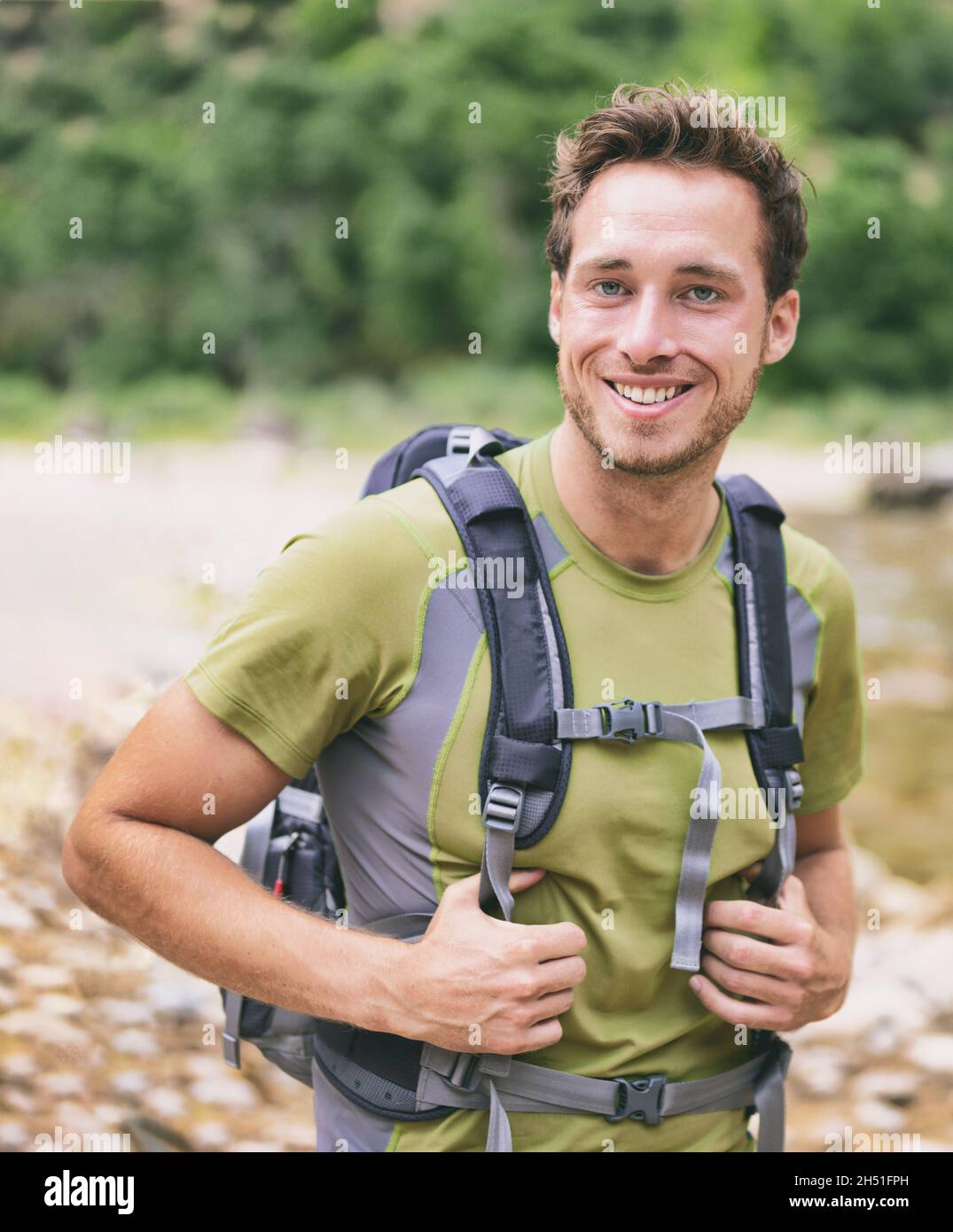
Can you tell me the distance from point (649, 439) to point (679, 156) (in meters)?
0.41

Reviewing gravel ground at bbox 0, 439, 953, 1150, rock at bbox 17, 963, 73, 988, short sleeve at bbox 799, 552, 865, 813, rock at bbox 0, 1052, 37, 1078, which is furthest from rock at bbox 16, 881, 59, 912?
short sleeve at bbox 799, 552, 865, 813

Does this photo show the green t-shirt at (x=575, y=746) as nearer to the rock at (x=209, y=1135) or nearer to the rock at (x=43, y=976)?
the rock at (x=209, y=1135)

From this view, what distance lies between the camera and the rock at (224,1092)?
12.0 ft

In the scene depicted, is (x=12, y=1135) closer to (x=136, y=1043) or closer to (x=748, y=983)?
(x=136, y=1043)

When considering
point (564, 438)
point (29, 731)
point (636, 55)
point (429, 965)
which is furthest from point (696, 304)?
point (636, 55)

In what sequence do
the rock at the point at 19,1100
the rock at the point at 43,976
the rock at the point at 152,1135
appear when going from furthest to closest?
the rock at the point at 43,976 < the rock at the point at 152,1135 < the rock at the point at 19,1100

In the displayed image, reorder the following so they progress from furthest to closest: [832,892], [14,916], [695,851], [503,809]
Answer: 1. [14,916]
2. [832,892]
3. [695,851]
4. [503,809]

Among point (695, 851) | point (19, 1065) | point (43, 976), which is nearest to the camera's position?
point (695, 851)

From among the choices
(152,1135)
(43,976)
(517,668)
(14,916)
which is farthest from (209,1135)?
(517,668)

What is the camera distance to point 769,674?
1.84 metres

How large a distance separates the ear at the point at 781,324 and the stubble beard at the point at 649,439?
0.60ft

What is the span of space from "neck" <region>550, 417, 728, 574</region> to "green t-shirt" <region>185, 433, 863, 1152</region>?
0.09 feet

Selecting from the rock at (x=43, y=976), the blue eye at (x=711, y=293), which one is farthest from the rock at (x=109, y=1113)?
the blue eye at (x=711, y=293)

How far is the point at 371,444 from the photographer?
2083cm
